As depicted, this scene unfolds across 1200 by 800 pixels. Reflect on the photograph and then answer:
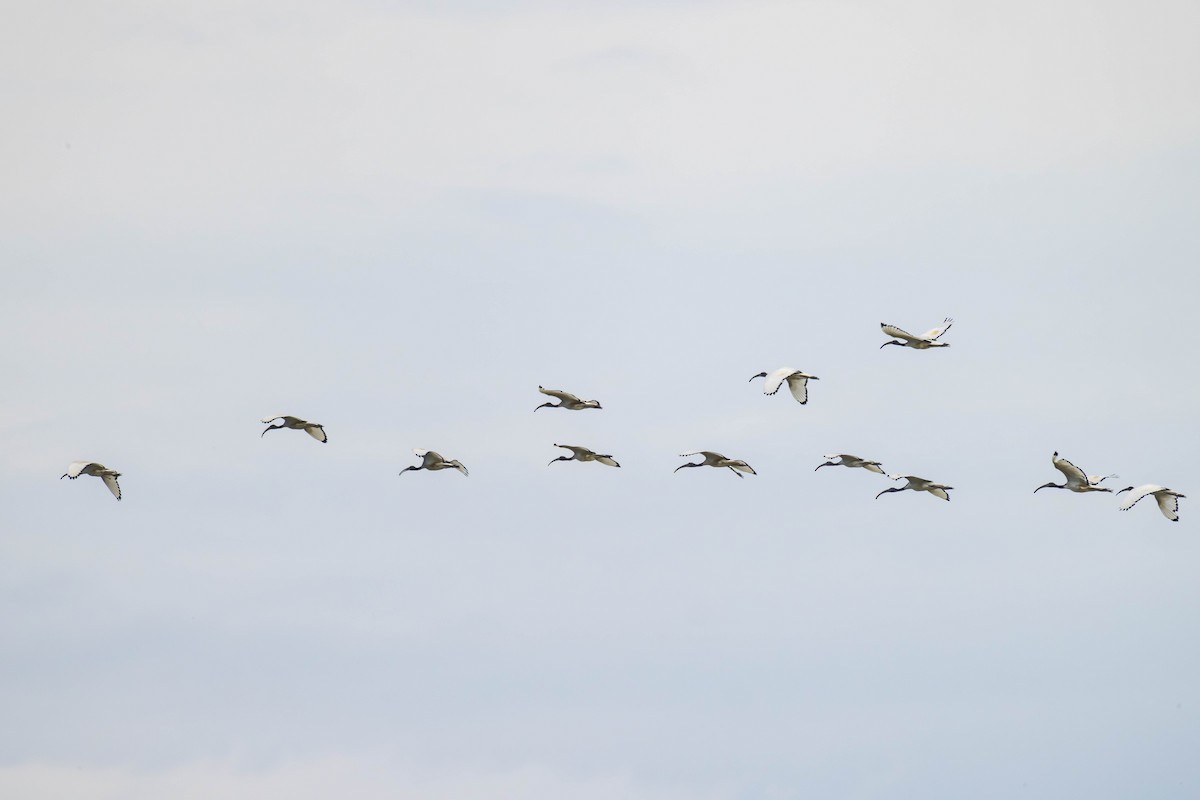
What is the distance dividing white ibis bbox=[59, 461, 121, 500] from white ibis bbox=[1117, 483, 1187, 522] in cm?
4264

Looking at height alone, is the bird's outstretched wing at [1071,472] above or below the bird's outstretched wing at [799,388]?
below

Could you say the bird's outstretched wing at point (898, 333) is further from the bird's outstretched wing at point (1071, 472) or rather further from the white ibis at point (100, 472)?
the white ibis at point (100, 472)

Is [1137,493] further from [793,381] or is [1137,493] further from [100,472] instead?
[100,472]

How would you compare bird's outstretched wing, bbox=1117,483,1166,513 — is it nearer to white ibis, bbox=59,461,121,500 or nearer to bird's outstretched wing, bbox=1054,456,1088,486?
bird's outstretched wing, bbox=1054,456,1088,486

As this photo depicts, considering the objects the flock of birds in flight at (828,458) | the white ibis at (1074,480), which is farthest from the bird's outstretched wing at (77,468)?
the white ibis at (1074,480)

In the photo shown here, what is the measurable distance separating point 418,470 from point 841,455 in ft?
64.1

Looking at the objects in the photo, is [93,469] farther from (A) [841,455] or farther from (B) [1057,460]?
(B) [1057,460]

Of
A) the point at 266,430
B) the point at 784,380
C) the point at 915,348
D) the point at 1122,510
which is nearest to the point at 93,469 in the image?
the point at 266,430

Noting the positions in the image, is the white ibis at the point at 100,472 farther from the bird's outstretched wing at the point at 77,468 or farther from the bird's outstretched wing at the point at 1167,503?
the bird's outstretched wing at the point at 1167,503

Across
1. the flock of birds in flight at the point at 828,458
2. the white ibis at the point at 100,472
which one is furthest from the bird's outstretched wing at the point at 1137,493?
the white ibis at the point at 100,472

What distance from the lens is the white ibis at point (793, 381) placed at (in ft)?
311

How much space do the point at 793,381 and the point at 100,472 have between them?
30.1m

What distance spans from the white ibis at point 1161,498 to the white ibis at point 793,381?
14109 mm

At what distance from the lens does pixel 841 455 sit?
10456cm
